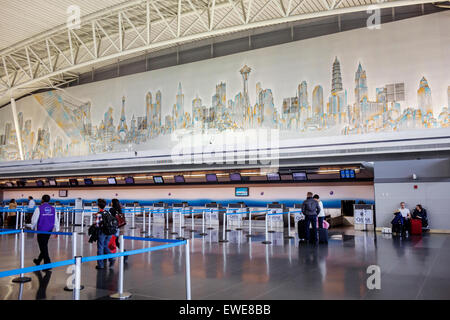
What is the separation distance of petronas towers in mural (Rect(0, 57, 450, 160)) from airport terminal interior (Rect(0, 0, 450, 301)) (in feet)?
0.27

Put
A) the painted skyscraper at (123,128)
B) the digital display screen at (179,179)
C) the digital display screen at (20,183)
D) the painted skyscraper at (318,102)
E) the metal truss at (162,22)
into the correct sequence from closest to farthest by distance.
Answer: the metal truss at (162,22) < the painted skyscraper at (318,102) < the digital display screen at (179,179) < the painted skyscraper at (123,128) < the digital display screen at (20,183)

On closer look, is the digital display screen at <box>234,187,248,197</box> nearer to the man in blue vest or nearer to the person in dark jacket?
the person in dark jacket

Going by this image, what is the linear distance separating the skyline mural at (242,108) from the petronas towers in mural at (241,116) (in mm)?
41

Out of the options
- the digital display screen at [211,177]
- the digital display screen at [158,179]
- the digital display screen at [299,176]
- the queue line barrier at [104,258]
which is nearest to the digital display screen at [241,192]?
the digital display screen at [211,177]

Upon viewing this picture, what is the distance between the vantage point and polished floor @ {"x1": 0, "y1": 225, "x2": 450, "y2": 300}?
5.06m

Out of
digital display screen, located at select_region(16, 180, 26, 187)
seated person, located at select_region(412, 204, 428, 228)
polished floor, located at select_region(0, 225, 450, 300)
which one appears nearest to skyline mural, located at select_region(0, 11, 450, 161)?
digital display screen, located at select_region(16, 180, 26, 187)

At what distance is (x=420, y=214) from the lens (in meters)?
12.2

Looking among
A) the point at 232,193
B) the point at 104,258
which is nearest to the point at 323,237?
the point at 104,258

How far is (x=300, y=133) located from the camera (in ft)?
56.1

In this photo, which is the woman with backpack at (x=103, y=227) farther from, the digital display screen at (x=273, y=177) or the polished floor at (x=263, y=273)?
the digital display screen at (x=273, y=177)

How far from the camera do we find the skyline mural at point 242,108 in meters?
15.0

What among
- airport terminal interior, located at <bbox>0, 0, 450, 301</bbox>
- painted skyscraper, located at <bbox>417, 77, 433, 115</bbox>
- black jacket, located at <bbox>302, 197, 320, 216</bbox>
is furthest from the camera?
painted skyscraper, located at <bbox>417, 77, 433, 115</bbox>

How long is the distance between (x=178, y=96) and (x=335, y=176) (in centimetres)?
1011
